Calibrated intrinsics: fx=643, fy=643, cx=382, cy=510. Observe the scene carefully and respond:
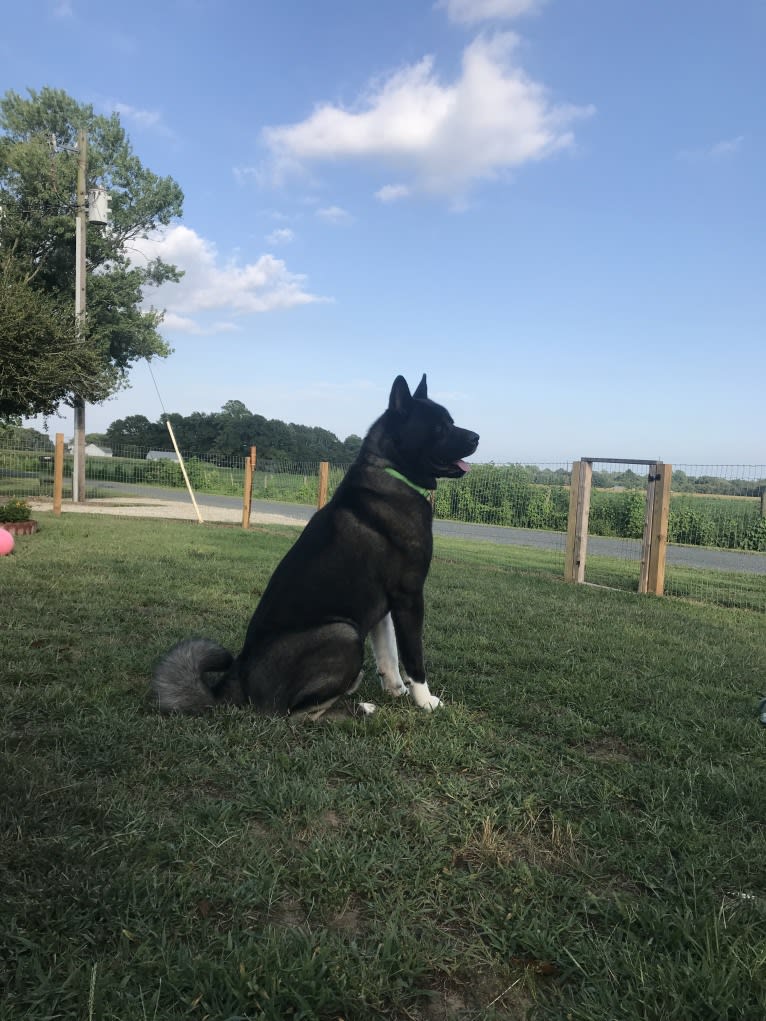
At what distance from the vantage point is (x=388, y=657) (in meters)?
3.59

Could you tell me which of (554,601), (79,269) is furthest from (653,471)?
(79,269)

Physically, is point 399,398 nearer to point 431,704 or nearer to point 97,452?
point 431,704

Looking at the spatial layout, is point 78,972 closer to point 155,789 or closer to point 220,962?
point 220,962

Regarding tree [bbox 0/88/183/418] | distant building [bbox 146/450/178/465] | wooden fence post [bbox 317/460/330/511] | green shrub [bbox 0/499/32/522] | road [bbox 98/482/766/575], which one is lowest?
road [bbox 98/482/766/575]

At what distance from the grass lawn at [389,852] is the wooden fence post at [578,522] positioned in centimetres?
463

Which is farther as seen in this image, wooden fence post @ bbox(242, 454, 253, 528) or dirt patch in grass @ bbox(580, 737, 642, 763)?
wooden fence post @ bbox(242, 454, 253, 528)

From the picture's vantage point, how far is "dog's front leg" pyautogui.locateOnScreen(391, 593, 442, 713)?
3.37 meters

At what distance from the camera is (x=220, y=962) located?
5.11 ft

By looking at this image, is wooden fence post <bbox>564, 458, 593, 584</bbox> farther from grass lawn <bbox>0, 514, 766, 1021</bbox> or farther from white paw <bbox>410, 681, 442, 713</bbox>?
Answer: white paw <bbox>410, 681, 442, 713</bbox>

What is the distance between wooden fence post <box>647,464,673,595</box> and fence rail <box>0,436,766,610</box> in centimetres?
21

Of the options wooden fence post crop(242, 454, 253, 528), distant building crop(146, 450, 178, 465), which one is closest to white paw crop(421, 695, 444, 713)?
wooden fence post crop(242, 454, 253, 528)

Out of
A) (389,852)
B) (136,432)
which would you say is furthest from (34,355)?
(136,432)

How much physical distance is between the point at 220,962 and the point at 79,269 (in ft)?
72.7

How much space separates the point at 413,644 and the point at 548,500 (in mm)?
13362
